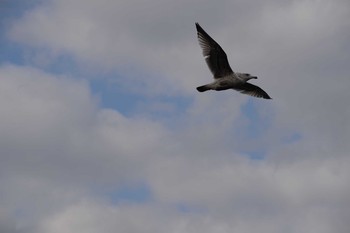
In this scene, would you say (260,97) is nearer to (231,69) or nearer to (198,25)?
(231,69)

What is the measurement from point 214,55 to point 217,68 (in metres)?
0.99

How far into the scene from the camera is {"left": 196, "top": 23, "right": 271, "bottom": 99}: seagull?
51.4 metres

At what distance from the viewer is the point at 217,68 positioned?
52.3m

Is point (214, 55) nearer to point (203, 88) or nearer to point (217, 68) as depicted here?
point (217, 68)

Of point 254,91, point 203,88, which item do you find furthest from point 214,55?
point 254,91

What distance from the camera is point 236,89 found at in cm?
5438

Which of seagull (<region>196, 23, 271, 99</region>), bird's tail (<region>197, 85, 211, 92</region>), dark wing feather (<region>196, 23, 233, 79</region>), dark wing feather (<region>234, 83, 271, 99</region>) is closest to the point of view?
dark wing feather (<region>196, 23, 233, 79</region>)

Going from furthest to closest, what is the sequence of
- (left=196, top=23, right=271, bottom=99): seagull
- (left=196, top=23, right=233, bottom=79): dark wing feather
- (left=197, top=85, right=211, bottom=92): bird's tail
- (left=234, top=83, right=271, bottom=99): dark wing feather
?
(left=234, top=83, right=271, bottom=99): dark wing feather < (left=197, top=85, right=211, bottom=92): bird's tail < (left=196, top=23, right=271, bottom=99): seagull < (left=196, top=23, right=233, bottom=79): dark wing feather

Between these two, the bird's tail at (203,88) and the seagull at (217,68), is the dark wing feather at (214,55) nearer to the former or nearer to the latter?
the seagull at (217,68)

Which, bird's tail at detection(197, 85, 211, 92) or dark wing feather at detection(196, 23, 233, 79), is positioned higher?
dark wing feather at detection(196, 23, 233, 79)

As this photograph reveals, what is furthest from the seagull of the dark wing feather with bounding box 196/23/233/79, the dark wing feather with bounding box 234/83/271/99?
the dark wing feather with bounding box 234/83/271/99

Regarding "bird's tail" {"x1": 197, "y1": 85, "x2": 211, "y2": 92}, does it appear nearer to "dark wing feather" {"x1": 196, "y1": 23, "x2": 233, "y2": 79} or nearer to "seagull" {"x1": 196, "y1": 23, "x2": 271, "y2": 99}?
"seagull" {"x1": 196, "y1": 23, "x2": 271, "y2": 99}

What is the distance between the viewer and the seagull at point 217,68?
51406 mm

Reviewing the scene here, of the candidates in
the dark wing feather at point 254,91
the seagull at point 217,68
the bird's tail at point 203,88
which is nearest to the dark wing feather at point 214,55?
the seagull at point 217,68
